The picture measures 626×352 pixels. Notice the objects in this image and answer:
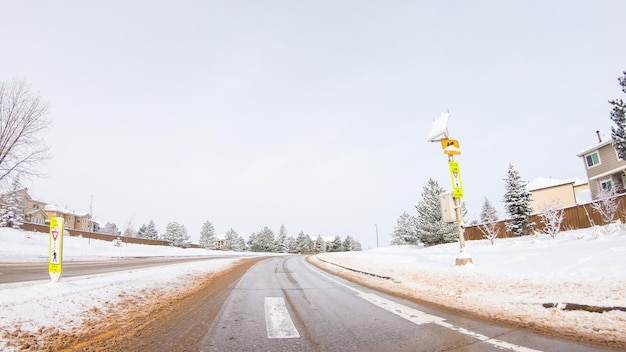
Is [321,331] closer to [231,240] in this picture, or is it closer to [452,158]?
[452,158]

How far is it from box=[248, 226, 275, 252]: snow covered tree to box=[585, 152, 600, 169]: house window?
261 ft

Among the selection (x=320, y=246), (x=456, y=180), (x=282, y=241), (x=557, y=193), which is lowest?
(x=320, y=246)

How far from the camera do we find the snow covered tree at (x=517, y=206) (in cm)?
2634

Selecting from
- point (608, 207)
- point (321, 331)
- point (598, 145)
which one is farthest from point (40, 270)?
point (598, 145)

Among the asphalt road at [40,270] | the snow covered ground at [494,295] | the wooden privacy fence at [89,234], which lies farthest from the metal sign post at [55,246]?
the wooden privacy fence at [89,234]

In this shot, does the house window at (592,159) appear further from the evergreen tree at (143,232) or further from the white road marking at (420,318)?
the evergreen tree at (143,232)

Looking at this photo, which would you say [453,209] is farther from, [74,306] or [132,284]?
[74,306]

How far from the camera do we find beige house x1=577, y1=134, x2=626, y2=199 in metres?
31.1

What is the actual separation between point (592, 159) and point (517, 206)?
15.9 m

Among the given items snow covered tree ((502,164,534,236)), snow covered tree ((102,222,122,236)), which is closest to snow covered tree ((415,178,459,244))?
snow covered tree ((502,164,534,236))

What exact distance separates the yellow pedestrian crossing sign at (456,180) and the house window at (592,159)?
3302 cm

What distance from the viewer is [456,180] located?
1241 centimetres

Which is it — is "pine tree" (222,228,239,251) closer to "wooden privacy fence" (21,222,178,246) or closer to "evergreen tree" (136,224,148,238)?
"evergreen tree" (136,224,148,238)

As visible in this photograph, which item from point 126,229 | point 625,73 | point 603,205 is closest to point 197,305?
point 603,205
